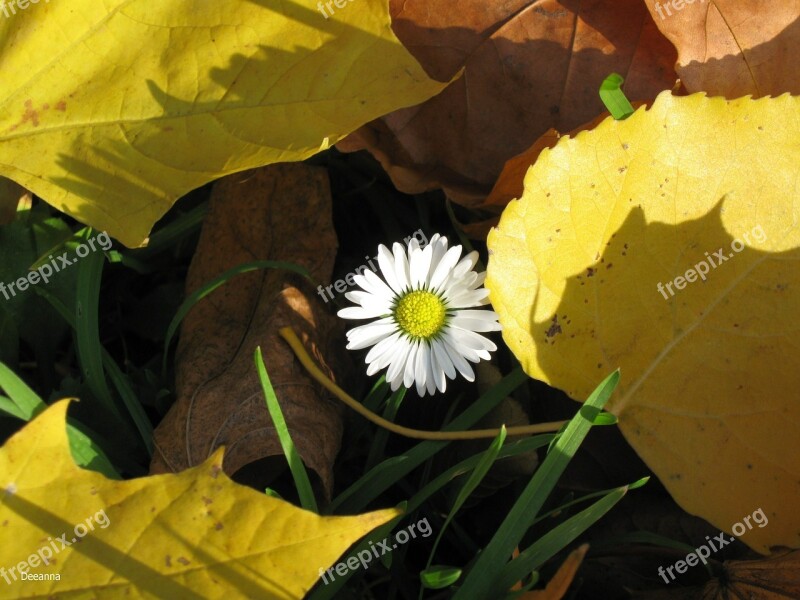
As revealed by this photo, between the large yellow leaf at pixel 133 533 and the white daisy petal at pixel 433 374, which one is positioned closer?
the large yellow leaf at pixel 133 533

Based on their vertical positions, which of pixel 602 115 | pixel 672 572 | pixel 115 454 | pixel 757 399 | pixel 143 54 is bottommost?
pixel 672 572

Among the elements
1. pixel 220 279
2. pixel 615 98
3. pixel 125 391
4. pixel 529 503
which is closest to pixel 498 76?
pixel 615 98

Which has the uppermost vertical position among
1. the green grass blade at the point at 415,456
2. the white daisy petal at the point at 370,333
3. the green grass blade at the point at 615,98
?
the green grass blade at the point at 615,98

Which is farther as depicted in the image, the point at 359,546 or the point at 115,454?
the point at 115,454

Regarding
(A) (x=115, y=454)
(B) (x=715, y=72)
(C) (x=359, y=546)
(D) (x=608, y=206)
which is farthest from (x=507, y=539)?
(B) (x=715, y=72)

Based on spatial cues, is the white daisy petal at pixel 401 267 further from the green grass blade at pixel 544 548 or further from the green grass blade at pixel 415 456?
the green grass blade at pixel 544 548

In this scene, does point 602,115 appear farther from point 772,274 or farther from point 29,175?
point 29,175

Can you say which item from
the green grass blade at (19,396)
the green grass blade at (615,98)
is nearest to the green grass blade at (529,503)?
the green grass blade at (615,98)

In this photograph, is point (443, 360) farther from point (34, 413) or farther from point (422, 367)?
point (34, 413)

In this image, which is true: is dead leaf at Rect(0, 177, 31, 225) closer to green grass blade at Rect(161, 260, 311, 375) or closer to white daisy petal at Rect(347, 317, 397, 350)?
green grass blade at Rect(161, 260, 311, 375)
